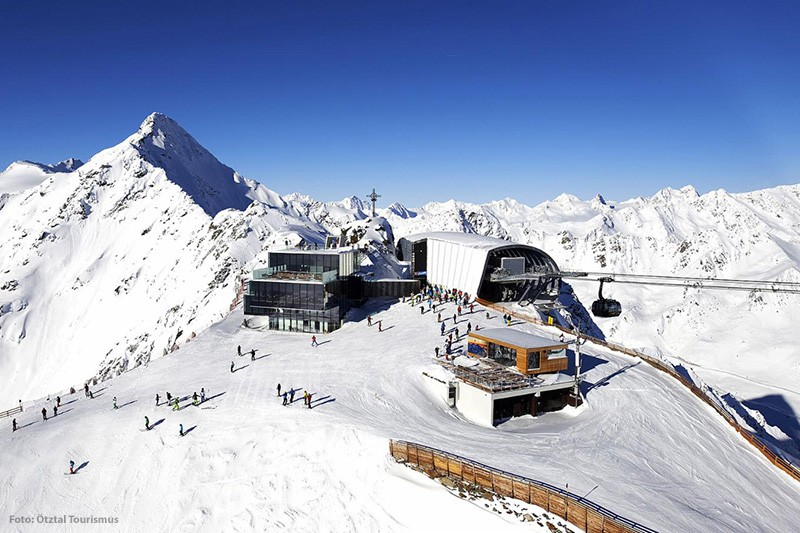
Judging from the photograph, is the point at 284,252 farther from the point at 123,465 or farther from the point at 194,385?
the point at 123,465

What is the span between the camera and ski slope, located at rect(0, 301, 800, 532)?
72.9 feet

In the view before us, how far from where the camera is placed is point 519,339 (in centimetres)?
3509

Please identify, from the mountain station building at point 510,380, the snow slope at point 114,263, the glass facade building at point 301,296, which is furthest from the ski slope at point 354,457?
the snow slope at point 114,263

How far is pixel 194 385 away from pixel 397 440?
18.3 meters

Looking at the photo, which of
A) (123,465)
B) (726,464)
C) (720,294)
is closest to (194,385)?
(123,465)

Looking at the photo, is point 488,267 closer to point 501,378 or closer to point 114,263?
point 501,378

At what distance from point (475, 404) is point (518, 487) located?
436 inches

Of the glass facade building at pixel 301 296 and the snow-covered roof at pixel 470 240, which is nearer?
the glass facade building at pixel 301 296

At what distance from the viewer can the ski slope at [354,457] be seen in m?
22.2

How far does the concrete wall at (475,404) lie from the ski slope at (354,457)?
886mm

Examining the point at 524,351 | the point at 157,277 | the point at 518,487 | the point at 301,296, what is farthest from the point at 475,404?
the point at 157,277

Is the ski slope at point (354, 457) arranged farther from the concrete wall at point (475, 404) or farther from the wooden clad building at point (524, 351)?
the wooden clad building at point (524, 351)

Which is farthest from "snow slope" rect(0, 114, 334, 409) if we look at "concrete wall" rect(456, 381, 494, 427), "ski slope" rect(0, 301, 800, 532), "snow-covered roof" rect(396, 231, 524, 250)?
"concrete wall" rect(456, 381, 494, 427)

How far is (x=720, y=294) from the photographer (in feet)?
545
